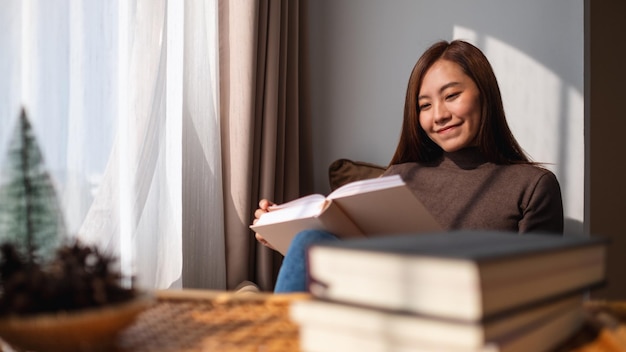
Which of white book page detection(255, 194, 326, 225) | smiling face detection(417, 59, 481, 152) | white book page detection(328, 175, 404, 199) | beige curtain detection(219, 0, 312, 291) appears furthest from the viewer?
beige curtain detection(219, 0, 312, 291)

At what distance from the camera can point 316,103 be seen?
265 centimetres

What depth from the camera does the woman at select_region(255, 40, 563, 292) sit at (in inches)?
55.7

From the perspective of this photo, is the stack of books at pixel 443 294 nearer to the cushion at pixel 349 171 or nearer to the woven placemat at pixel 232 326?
the woven placemat at pixel 232 326

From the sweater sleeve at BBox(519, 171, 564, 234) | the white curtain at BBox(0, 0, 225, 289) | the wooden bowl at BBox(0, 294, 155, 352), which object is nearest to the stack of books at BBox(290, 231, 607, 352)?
the wooden bowl at BBox(0, 294, 155, 352)

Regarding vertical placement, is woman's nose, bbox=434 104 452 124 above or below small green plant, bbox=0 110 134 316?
above

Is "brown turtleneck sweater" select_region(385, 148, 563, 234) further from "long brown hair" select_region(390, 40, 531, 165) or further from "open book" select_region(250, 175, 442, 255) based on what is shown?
"open book" select_region(250, 175, 442, 255)

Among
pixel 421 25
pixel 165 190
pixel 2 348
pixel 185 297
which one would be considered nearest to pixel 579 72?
pixel 421 25

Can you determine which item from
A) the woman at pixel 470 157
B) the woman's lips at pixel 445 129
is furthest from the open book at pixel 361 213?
the woman's lips at pixel 445 129

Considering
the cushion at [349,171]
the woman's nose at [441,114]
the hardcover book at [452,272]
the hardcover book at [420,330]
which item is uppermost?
the woman's nose at [441,114]

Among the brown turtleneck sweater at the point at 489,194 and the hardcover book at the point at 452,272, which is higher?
the hardcover book at the point at 452,272

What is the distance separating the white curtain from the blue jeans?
78cm

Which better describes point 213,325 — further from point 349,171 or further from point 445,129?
point 349,171

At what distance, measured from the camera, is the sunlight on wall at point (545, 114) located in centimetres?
202

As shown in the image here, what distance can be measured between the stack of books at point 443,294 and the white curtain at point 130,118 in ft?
3.66
